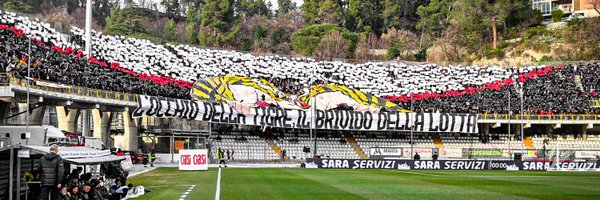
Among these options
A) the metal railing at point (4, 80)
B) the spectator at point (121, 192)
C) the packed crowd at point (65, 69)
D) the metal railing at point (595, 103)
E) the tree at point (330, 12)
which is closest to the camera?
the spectator at point (121, 192)

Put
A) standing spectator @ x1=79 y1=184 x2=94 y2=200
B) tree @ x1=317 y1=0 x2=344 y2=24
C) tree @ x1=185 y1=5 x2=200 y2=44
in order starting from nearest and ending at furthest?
standing spectator @ x1=79 y1=184 x2=94 y2=200, tree @ x1=185 y1=5 x2=200 y2=44, tree @ x1=317 y1=0 x2=344 y2=24

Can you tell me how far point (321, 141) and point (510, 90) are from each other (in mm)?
24723

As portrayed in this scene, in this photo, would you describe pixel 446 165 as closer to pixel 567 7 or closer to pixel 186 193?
pixel 186 193

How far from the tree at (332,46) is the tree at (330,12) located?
14609mm

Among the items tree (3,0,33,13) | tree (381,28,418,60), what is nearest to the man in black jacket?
tree (381,28,418,60)

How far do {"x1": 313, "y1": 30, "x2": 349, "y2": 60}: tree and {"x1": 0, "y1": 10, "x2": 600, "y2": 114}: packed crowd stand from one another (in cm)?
2534

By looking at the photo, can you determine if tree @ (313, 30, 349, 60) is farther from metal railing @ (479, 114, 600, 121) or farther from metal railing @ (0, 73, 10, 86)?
metal railing @ (0, 73, 10, 86)

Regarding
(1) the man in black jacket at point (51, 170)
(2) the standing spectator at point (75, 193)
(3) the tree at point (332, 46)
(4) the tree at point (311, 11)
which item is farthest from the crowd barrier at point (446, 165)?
(4) the tree at point (311, 11)

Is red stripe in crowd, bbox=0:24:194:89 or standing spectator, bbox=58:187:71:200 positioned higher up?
red stripe in crowd, bbox=0:24:194:89

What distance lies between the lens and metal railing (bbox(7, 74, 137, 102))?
1934 inches

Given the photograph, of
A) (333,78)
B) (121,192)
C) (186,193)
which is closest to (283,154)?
(333,78)

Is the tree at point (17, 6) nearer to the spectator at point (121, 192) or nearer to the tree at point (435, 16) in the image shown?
the tree at point (435, 16)

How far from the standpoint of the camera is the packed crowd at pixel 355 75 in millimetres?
81625

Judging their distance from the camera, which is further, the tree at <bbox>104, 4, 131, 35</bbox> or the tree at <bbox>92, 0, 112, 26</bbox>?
the tree at <bbox>92, 0, 112, 26</bbox>
